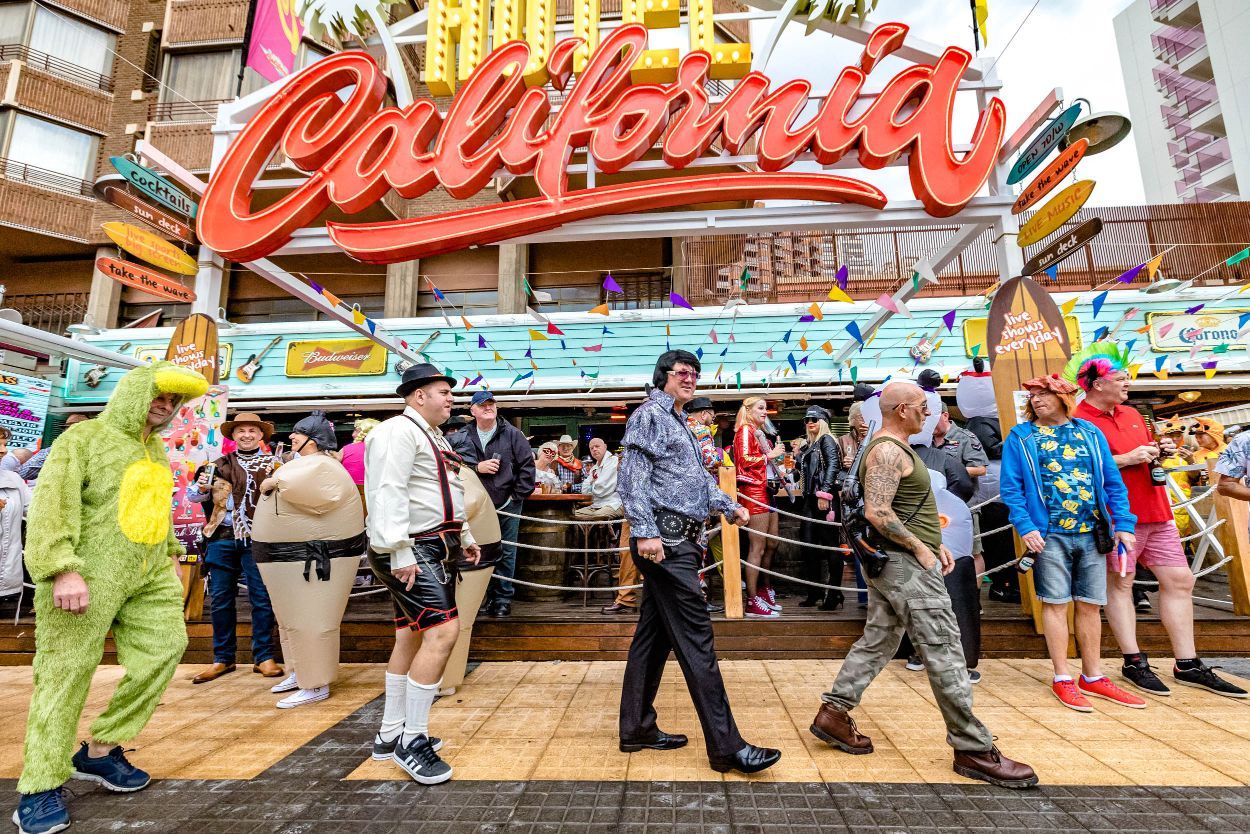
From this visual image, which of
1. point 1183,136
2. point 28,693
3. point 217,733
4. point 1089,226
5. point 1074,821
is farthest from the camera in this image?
point 1183,136

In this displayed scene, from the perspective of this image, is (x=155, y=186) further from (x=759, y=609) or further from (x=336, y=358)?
(x=759, y=609)

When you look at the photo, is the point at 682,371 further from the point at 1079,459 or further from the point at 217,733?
the point at 217,733

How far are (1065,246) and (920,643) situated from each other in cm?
499

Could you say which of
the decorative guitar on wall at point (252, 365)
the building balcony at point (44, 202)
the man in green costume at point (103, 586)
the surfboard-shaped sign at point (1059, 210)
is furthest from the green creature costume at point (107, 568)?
the building balcony at point (44, 202)

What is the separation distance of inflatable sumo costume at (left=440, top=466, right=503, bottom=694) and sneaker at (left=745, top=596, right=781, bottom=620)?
2374 mm

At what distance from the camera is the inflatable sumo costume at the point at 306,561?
158 inches

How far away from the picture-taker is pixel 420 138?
6.94 metres

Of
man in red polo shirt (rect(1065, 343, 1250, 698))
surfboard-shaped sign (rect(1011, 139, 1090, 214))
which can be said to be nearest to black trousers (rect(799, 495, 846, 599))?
man in red polo shirt (rect(1065, 343, 1250, 698))

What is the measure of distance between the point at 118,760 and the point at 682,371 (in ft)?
10.7

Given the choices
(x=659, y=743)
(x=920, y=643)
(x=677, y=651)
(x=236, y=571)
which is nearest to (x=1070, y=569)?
(x=920, y=643)

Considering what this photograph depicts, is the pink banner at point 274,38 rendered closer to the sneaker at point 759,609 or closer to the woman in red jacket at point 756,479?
the woman in red jacket at point 756,479

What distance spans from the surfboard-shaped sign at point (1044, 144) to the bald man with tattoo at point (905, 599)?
4453mm

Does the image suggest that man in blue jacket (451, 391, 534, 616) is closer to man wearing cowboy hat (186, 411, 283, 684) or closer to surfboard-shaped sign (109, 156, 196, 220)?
man wearing cowboy hat (186, 411, 283, 684)

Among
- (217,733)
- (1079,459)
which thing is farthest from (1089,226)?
(217,733)
